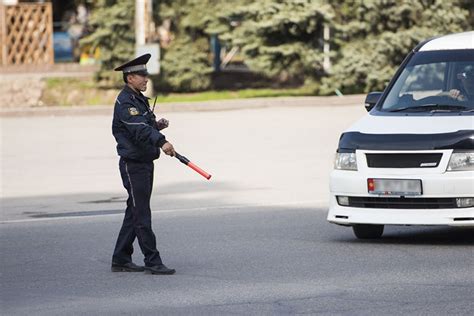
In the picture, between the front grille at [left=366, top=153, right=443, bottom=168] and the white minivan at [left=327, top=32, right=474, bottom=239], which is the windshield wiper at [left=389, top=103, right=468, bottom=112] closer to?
the white minivan at [left=327, top=32, right=474, bottom=239]

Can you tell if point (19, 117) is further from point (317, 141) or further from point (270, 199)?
point (270, 199)

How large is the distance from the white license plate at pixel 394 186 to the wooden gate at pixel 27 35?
1160 inches

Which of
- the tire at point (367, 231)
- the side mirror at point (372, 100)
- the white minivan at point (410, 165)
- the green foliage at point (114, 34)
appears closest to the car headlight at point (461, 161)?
the white minivan at point (410, 165)

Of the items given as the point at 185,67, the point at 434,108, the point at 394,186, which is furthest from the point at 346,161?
the point at 185,67

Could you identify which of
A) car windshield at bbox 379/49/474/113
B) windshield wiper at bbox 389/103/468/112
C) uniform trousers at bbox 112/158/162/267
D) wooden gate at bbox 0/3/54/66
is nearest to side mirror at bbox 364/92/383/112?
car windshield at bbox 379/49/474/113

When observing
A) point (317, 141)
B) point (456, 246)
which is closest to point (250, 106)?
point (317, 141)

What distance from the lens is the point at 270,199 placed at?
16.4 m

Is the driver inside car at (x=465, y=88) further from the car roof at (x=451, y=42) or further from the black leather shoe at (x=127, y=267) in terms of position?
the black leather shoe at (x=127, y=267)

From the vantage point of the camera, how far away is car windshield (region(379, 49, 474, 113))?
12578 millimetres

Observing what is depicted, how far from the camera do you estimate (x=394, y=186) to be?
1167cm

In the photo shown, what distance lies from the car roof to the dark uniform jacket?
12.8 feet

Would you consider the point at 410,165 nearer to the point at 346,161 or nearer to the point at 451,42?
the point at 346,161

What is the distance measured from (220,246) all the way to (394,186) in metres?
1.72

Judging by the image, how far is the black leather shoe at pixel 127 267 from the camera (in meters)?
10.9
